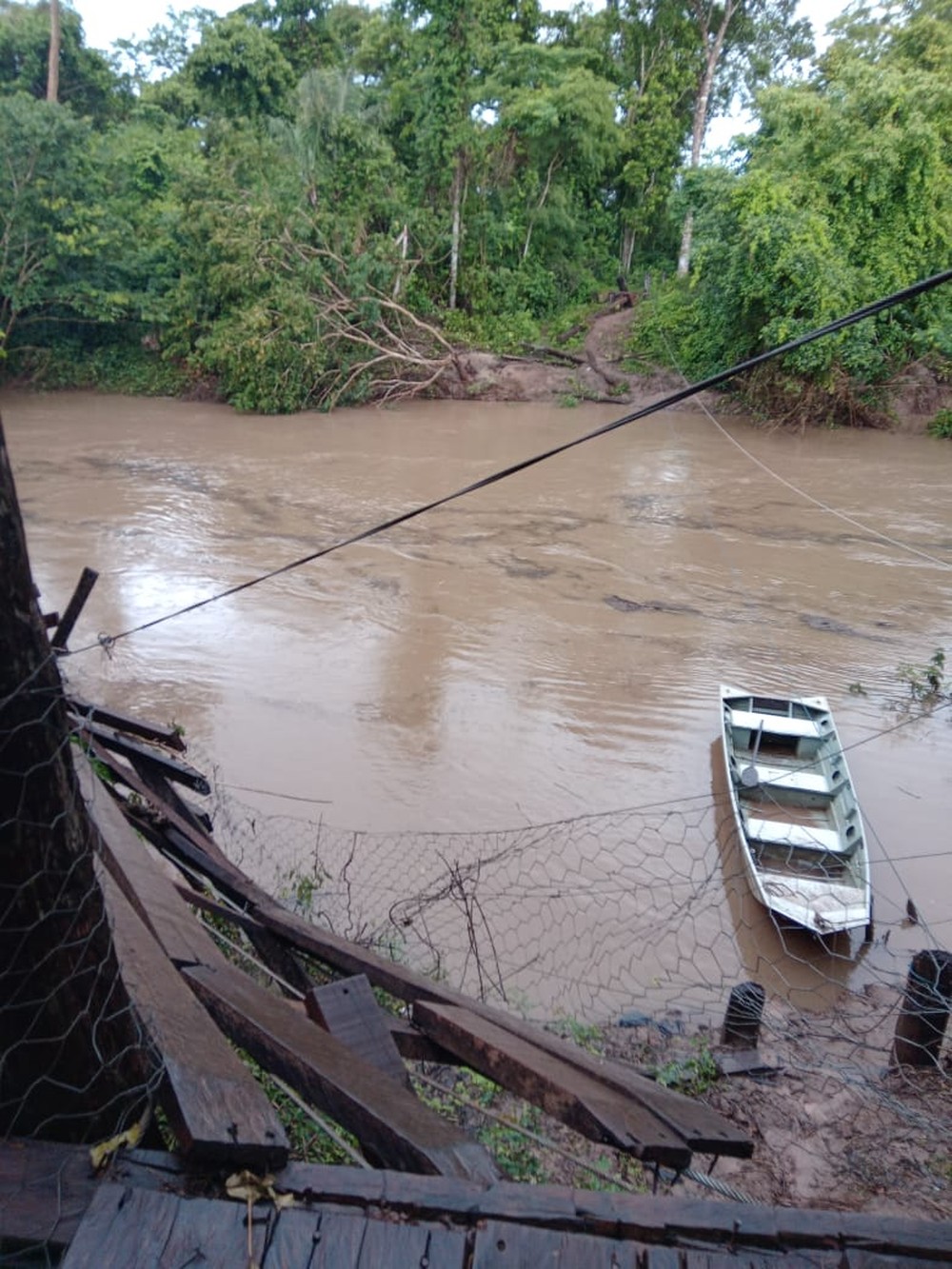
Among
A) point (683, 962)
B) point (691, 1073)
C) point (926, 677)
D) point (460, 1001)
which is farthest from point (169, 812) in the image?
point (926, 677)

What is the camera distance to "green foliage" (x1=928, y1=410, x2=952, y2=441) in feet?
62.5

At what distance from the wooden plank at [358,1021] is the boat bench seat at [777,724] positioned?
5778 millimetres

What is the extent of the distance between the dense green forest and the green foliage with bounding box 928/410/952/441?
110cm

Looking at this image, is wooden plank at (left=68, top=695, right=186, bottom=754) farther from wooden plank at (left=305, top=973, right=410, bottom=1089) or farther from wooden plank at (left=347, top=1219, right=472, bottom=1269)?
wooden plank at (left=347, top=1219, right=472, bottom=1269)

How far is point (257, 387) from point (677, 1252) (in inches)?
797

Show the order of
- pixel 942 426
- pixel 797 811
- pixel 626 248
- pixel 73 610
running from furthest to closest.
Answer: pixel 626 248 < pixel 942 426 < pixel 797 811 < pixel 73 610

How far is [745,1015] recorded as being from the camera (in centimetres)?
414

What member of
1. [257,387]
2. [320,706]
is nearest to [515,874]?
[320,706]

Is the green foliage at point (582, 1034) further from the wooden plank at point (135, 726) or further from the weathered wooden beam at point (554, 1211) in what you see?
the weathered wooden beam at point (554, 1211)

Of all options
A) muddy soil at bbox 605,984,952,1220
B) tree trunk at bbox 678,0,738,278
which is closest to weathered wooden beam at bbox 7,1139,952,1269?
muddy soil at bbox 605,984,952,1220

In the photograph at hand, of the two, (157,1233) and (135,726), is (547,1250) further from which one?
(135,726)

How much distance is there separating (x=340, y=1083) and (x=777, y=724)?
20.8 feet

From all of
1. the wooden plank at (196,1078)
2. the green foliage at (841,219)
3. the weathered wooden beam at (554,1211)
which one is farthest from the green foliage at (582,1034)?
the green foliage at (841,219)

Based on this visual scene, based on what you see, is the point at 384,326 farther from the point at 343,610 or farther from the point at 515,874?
the point at 515,874
